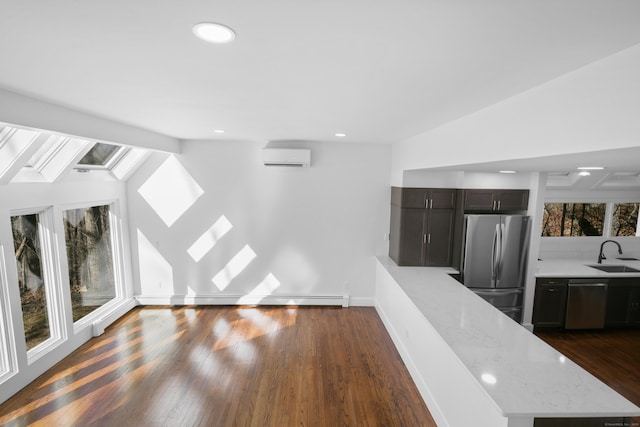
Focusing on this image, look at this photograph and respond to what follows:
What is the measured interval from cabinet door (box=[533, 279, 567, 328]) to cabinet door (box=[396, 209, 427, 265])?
167 centimetres

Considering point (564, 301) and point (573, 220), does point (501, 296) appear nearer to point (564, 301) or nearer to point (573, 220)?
point (564, 301)

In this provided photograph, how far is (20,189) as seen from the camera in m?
3.05

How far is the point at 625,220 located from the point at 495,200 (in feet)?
9.76

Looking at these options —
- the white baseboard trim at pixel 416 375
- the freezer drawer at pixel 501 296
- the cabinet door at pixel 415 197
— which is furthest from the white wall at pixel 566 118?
the freezer drawer at pixel 501 296

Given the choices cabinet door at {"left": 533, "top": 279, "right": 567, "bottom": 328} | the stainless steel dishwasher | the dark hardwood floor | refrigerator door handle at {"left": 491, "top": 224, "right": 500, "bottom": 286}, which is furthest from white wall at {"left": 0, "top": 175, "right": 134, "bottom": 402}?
the stainless steel dishwasher

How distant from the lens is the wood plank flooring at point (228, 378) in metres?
2.75

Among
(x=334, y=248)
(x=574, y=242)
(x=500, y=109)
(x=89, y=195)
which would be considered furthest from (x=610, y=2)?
(x=574, y=242)

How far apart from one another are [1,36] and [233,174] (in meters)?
3.66

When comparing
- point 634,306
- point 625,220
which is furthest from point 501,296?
point 625,220

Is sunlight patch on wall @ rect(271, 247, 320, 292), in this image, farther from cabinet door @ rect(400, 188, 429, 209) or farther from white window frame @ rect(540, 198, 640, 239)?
white window frame @ rect(540, 198, 640, 239)

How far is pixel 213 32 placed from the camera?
113 cm

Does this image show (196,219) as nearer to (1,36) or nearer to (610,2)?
(1,36)

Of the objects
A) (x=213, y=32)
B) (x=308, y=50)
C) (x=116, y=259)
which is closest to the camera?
(x=213, y=32)

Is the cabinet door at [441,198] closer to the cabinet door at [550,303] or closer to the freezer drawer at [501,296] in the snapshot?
the freezer drawer at [501,296]
